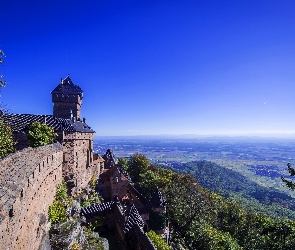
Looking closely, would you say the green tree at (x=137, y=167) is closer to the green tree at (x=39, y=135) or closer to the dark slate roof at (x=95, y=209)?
the dark slate roof at (x=95, y=209)

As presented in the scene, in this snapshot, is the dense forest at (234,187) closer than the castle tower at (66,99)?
No

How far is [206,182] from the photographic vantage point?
5797 inches

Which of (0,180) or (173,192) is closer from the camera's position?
(0,180)

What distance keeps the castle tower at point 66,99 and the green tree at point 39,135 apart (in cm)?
1363

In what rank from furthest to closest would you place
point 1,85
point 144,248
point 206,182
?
point 206,182
point 1,85
point 144,248

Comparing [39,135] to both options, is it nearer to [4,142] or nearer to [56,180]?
[4,142]

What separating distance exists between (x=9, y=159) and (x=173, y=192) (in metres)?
28.4

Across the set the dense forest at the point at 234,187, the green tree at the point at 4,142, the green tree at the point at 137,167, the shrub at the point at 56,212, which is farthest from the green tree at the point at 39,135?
the dense forest at the point at 234,187

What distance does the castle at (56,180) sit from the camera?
738 cm

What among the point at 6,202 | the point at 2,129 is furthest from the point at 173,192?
the point at 6,202

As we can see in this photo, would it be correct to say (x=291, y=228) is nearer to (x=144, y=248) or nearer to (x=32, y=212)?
(x=144, y=248)

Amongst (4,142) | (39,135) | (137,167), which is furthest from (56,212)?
(137,167)

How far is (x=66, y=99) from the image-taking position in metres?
34.2

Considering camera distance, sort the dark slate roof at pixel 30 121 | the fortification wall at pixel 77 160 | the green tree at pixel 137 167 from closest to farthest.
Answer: the dark slate roof at pixel 30 121
the fortification wall at pixel 77 160
the green tree at pixel 137 167
